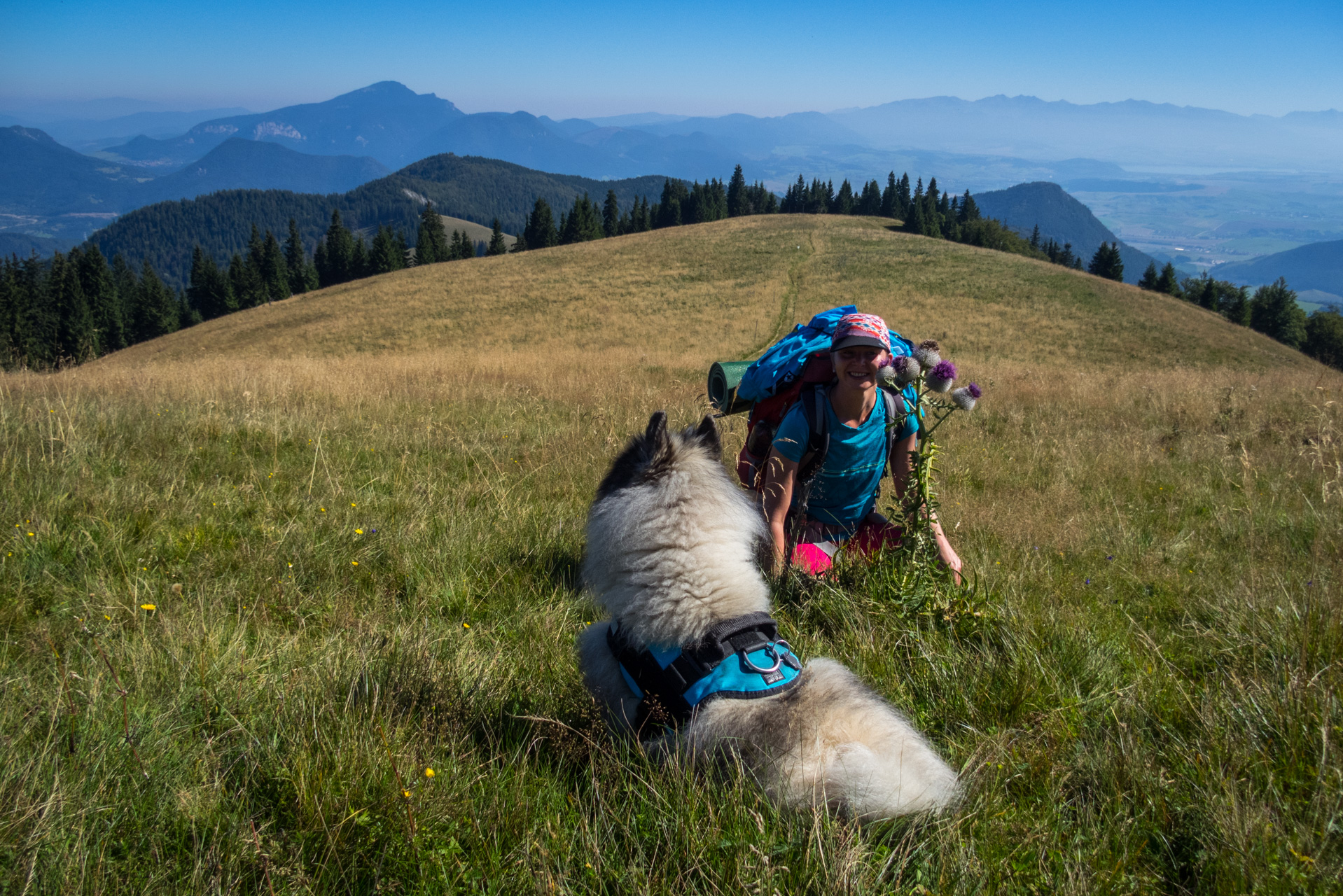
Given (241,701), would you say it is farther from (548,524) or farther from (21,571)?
(548,524)

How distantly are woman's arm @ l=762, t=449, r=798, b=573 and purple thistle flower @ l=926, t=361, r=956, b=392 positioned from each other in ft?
3.01

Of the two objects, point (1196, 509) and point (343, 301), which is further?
point (343, 301)

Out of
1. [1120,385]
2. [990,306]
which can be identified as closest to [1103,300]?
[990,306]

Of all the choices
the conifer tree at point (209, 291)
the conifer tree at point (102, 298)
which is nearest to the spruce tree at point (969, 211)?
the conifer tree at point (209, 291)

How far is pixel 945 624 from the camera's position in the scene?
2932 millimetres

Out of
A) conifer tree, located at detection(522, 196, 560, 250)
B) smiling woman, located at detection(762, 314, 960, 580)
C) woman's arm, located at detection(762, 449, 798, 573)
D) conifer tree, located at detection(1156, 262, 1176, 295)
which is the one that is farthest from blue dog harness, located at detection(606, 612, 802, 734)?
conifer tree, located at detection(522, 196, 560, 250)

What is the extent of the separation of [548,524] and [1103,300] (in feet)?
152

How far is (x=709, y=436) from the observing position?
2365 millimetres

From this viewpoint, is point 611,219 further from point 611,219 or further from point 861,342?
point 861,342

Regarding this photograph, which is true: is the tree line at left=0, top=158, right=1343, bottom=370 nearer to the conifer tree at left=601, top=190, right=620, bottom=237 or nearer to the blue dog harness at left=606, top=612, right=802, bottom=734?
the conifer tree at left=601, top=190, right=620, bottom=237

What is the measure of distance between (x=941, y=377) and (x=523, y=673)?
225 centimetres

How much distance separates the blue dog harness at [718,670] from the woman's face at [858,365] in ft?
5.62

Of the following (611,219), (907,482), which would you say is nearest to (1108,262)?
(611,219)

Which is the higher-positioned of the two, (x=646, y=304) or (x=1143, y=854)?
(x=1143, y=854)
